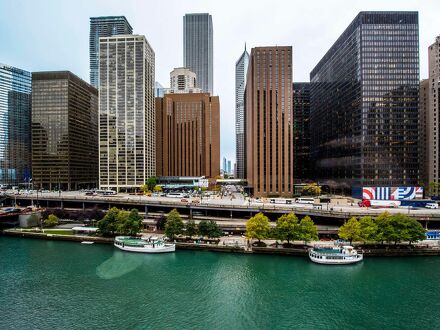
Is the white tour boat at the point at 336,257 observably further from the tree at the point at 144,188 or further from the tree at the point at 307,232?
the tree at the point at 144,188

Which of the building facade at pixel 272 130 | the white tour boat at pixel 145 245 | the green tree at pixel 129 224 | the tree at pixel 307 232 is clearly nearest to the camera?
the tree at pixel 307 232

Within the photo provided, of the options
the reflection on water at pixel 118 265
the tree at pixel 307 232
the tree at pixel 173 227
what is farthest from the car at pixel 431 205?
the reflection on water at pixel 118 265

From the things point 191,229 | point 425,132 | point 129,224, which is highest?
point 425,132

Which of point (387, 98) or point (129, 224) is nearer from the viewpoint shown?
point (129, 224)

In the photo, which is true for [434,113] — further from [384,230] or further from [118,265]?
[118,265]

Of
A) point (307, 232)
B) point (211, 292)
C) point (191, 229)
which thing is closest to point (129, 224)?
point (191, 229)

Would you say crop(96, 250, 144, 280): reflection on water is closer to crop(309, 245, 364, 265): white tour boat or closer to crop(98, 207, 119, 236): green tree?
crop(98, 207, 119, 236): green tree
